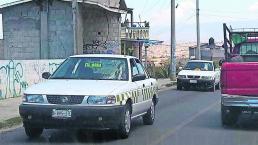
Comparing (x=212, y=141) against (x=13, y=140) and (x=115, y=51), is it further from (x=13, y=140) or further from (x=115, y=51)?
(x=115, y=51)

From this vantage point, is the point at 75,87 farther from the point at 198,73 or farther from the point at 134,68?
the point at 198,73

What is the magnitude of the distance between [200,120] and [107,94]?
5.13 m

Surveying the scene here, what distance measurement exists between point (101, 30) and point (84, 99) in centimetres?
2825

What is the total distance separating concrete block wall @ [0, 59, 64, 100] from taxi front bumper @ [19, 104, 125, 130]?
11056 millimetres

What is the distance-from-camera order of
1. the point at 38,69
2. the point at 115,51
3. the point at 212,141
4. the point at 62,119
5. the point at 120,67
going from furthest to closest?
the point at 115,51 → the point at 38,69 → the point at 120,67 → the point at 212,141 → the point at 62,119

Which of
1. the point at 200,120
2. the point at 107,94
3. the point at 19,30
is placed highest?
the point at 19,30

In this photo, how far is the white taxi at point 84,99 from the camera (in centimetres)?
1036

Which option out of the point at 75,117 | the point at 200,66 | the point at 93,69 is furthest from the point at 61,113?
the point at 200,66

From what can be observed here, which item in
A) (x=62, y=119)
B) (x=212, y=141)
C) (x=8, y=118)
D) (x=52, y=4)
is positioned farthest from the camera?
(x=52, y=4)

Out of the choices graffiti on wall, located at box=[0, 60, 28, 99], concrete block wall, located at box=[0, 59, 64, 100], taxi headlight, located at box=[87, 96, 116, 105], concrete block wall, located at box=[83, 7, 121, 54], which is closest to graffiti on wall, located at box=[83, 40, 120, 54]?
concrete block wall, located at box=[83, 7, 121, 54]

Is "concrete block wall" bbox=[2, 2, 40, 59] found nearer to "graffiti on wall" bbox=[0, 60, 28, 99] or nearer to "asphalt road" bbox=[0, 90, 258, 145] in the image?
"graffiti on wall" bbox=[0, 60, 28, 99]

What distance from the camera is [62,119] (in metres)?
10.4

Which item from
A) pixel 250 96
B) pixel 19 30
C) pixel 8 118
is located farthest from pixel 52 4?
pixel 250 96

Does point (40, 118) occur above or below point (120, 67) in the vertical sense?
below
